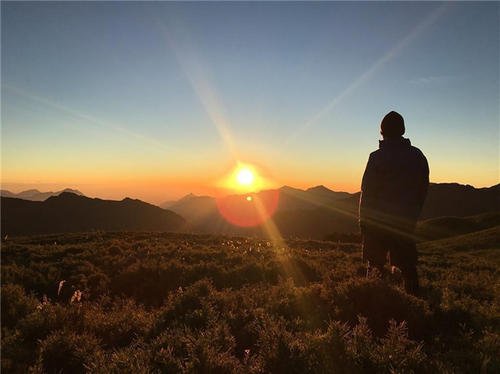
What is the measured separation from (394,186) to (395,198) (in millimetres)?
234

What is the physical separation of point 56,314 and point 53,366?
5.54ft

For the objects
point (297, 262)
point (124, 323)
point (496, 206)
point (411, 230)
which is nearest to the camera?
point (124, 323)

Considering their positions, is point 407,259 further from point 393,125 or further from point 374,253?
point 393,125

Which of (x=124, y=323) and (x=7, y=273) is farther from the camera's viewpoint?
(x=7, y=273)

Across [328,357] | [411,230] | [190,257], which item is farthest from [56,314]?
[190,257]

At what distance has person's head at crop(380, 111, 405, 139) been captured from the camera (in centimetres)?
800

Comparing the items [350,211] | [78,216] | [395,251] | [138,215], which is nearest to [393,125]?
[395,251]

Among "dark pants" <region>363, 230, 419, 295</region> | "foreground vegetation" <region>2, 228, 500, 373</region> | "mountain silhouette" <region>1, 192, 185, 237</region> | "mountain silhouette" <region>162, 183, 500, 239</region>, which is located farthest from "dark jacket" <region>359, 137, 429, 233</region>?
"mountain silhouette" <region>1, 192, 185, 237</region>

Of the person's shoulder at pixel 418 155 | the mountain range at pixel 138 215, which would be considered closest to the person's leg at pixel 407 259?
the person's shoulder at pixel 418 155

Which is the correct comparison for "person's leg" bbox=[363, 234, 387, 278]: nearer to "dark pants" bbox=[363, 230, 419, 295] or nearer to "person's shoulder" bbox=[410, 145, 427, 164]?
"dark pants" bbox=[363, 230, 419, 295]

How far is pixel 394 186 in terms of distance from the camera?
25.5 ft

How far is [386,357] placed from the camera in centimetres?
461

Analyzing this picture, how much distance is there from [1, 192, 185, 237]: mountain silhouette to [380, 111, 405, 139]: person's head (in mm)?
110017

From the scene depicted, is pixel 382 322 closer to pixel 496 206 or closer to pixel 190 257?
pixel 190 257
